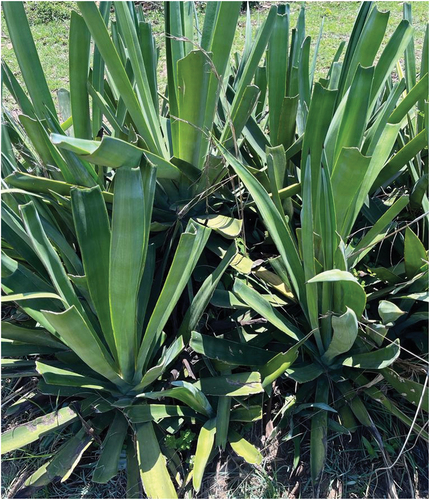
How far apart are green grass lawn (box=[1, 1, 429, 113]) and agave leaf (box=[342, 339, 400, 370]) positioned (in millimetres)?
2525

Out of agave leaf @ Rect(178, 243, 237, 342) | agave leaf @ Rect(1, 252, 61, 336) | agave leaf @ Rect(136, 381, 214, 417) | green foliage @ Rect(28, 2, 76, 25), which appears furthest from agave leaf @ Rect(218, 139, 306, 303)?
green foliage @ Rect(28, 2, 76, 25)

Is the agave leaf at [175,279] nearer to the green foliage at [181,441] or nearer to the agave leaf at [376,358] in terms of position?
the green foliage at [181,441]

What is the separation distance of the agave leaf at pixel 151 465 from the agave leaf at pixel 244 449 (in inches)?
6.6

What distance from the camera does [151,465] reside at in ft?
3.53

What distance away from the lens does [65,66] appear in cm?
361

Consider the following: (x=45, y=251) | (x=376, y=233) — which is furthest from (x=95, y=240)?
(x=376, y=233)

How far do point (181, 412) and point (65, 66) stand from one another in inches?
127

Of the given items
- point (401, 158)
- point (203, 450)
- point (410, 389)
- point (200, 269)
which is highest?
point (401, 158)

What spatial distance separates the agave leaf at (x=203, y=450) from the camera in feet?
3.33

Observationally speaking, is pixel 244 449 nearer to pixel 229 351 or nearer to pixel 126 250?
pixel 229 351

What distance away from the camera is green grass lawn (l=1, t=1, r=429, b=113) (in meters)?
3.47

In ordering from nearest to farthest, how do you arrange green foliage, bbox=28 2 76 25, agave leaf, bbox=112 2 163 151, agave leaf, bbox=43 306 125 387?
1. agave leaf, bbox=43 306 125 387
2. agave leaf, bbox=112 2 163 151
3. green foliage, bbox=28 2 76 25

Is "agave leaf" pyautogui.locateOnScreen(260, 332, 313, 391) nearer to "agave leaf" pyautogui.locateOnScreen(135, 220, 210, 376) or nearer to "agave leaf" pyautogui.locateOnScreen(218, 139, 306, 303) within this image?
"agave leaf" pyautogui.locateOnScreen(218, 139, 306, 303)

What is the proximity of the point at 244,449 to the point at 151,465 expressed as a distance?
0.71 ft
